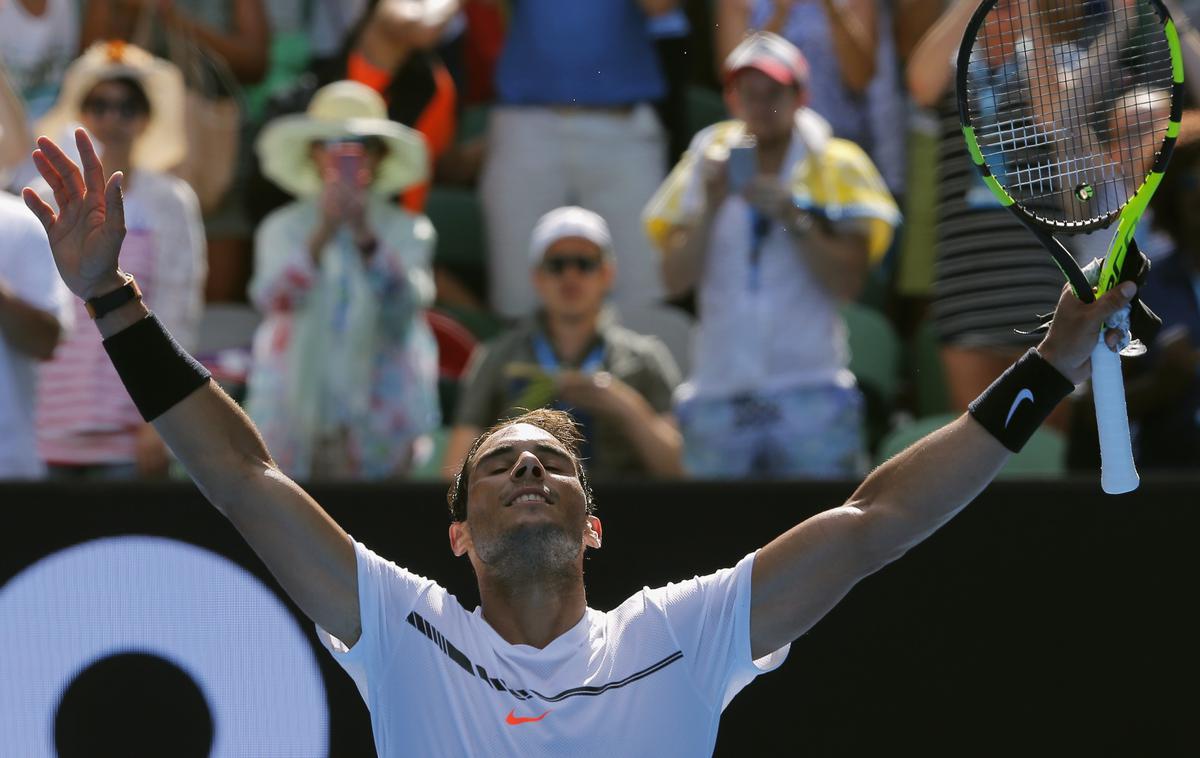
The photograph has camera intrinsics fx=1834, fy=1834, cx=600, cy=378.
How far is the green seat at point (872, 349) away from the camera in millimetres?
6309

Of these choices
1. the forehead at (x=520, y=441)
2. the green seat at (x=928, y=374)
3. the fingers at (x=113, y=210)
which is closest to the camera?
the fingers at (x=113, y=210)

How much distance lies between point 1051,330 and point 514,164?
3.53m

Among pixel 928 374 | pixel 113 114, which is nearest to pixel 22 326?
pixel 113 114

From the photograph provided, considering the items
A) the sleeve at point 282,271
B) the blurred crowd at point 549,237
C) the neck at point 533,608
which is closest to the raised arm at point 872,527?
the neck at point 533,608

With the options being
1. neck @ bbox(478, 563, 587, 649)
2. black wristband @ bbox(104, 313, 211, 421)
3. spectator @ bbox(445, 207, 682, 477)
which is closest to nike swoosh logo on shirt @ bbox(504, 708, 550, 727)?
neck @ bbox(478, 563, 587, 649)

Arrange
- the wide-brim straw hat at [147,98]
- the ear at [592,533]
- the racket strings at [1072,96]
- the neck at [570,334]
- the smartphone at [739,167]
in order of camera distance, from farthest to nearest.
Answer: the wide-brim straw hat at [147,98]
the neck at [570,334]
the smartphone at [739,167]
the racket strings at [1072,96]
the ear at [592,533]

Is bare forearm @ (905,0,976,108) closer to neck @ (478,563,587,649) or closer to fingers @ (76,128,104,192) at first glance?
neck @ (478,563,587,649)

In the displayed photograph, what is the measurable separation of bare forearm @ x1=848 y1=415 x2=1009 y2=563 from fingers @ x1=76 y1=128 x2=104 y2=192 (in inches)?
60.0

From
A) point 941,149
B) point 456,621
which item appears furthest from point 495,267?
point 456,621

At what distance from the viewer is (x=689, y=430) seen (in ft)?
18.2

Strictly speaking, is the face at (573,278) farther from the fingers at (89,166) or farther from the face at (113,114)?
the fingers at (89,166)

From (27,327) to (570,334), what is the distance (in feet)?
5.33

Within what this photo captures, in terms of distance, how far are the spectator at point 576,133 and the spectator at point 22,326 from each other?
1775 millimetres

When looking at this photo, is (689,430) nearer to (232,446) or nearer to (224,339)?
(224,339)
